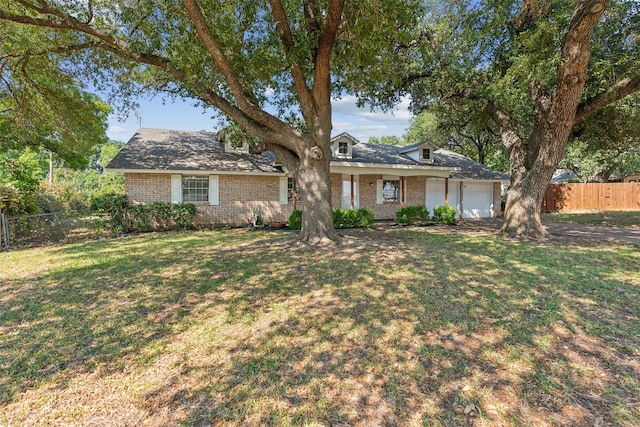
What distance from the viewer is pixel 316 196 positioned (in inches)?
328

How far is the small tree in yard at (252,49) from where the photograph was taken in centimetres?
755

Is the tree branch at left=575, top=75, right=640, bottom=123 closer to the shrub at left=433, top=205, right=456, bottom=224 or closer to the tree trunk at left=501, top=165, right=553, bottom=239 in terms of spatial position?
the tree trunk at left=501, top=165, right=553, bottom=239

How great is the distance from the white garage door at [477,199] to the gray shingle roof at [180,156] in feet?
37.9

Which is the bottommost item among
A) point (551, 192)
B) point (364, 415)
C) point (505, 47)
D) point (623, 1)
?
point (364, 415)

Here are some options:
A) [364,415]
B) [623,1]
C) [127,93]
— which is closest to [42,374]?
[364,415]

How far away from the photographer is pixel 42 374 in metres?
2.87

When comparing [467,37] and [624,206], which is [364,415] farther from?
[624,206]

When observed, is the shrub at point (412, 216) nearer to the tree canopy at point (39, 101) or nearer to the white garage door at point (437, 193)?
the white garage door at point (437, 193)

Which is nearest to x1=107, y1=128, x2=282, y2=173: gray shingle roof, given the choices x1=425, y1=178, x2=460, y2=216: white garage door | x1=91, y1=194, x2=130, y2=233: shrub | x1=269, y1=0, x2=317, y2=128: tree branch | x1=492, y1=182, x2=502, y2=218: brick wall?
x1=91, y1=194, x2=130, y2=233: shrub

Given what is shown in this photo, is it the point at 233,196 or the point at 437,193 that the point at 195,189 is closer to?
the point at 233,196

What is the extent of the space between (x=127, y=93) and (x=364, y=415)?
482 inches

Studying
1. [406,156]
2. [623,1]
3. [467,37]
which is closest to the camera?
[623,1]

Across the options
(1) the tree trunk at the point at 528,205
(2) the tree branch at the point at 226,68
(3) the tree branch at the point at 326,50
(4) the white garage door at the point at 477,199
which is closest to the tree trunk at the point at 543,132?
(1) the tree trunk at the point at 528,205

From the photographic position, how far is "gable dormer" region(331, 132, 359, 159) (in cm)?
1570
